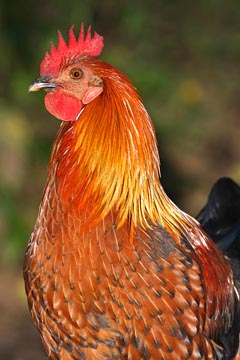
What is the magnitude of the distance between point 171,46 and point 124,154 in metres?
6.21

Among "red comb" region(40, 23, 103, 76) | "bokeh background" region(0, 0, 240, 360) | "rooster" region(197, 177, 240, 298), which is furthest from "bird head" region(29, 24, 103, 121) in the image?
"bokeh background" region(0, 0, 240, 360)

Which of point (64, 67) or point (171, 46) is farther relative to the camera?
point (171, 46)

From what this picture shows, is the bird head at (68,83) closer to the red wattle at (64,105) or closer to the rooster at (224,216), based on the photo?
the red wattle at (64,105)

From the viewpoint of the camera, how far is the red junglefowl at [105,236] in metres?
3.58

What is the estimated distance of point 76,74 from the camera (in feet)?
11.9

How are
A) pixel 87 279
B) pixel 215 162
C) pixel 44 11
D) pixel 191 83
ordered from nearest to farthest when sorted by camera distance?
pixel 87 279 < pixel 44 11 < pixel 191 83 < pixel 215 162

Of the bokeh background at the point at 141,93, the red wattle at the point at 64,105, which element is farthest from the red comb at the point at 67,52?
the bokeh background at the point at 141,93

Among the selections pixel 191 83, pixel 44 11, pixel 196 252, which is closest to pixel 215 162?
pixel 191 83

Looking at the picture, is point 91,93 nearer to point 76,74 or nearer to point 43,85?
point 76,74

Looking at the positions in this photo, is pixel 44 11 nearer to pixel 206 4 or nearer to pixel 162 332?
pixel 206 4

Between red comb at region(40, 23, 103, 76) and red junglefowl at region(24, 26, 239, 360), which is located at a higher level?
red comb at region(40, 23, 103, 76)

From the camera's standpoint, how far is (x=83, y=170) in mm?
3633

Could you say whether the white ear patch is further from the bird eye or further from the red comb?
the red comb

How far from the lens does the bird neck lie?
3580 mm
